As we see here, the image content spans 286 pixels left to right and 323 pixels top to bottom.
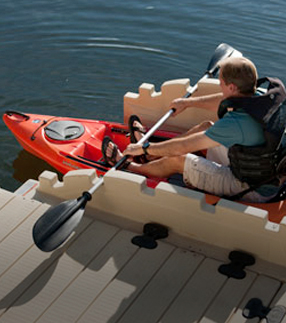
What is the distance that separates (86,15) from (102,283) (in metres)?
7.20

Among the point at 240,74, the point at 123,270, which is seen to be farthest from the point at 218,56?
the point at 123,270

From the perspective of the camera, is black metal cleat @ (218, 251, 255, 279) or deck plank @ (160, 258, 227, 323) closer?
deck plank @ (160, 258, 227, 323)

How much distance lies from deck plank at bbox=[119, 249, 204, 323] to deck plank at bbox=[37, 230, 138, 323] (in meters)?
0.29

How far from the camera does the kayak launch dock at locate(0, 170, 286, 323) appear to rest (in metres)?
3.58

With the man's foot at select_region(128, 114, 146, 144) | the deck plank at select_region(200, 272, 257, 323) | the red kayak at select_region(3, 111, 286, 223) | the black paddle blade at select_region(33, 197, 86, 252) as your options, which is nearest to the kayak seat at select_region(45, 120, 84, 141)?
the red kayak at select_region(3, 111, 286, 223)

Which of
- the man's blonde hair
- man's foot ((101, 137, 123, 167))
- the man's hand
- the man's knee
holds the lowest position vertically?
man's foot ((101, 137, 123, 167))

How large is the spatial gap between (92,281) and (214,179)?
131cm

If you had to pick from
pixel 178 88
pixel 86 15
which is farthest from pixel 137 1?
pixel 178 88

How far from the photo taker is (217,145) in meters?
4.25

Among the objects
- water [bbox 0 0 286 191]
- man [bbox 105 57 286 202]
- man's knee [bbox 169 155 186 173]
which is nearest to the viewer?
man [bbox 105 57 286 202]

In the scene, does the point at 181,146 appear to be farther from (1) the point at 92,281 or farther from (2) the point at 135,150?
(1) the point at 92,281

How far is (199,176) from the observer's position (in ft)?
14.5

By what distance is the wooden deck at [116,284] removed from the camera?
3.56 m

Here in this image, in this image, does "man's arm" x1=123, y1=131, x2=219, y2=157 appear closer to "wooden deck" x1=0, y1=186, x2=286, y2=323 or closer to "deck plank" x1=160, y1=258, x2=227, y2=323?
"wooden deck" x1=0, y1=186, x2=286, y2=323
